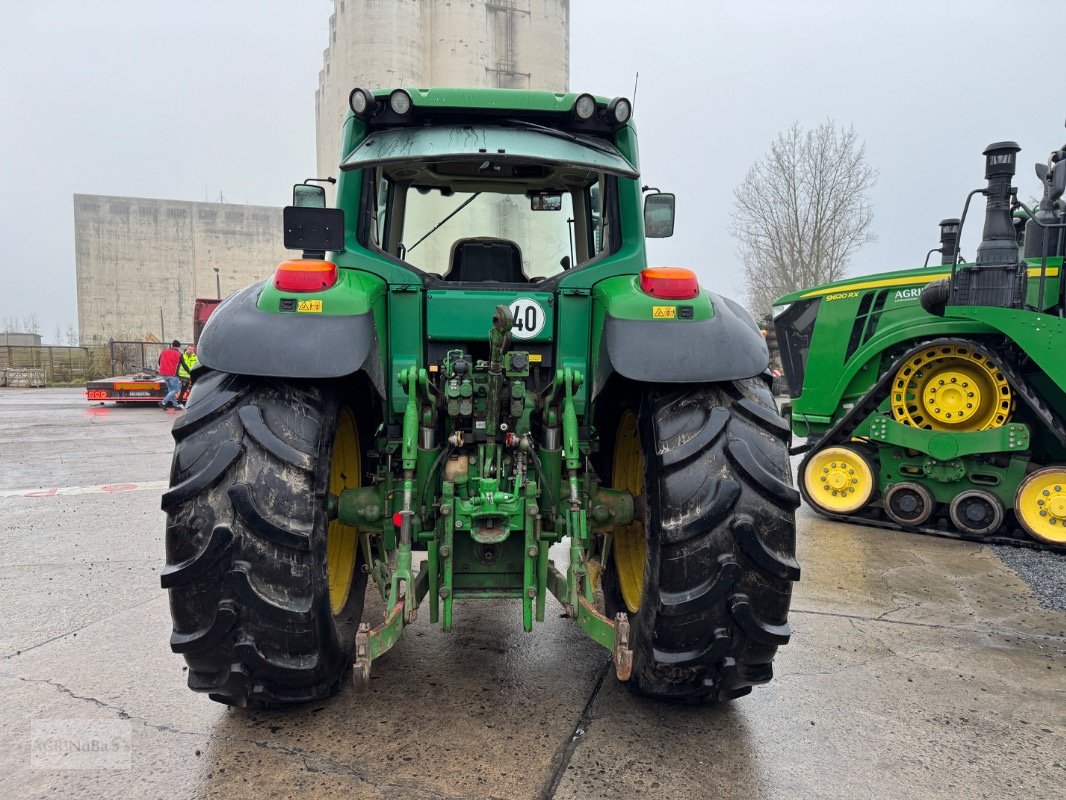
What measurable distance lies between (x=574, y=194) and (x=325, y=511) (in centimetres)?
198

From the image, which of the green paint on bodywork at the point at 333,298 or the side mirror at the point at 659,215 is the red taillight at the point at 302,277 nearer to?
the green paint on bodywork at the point at 333,298

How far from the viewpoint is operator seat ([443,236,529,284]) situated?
341cm

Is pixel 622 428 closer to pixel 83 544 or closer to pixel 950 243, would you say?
pixel 83 544

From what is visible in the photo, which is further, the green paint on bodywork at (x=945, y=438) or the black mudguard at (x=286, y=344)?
the green paint on bodywork at (x=945, y=438)

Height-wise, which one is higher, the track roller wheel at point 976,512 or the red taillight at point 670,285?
the red taillight at point 670,285

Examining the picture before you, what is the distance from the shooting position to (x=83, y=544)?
5.32m

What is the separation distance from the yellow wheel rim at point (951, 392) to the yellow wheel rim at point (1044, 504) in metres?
0.49

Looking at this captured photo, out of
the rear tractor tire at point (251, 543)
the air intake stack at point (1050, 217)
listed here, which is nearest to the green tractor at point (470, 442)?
the rear tractor tire at point (251, 543)

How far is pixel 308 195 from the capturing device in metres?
3.61

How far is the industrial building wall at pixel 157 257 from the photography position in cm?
5744

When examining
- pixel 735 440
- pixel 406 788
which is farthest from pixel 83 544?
pixel 735 440

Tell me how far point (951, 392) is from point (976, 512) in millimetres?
957

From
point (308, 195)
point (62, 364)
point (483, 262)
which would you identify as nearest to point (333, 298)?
point (483, 262)

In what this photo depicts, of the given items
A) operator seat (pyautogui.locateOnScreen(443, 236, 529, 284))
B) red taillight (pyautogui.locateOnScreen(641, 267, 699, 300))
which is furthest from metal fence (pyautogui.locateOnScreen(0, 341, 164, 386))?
red taillight (pyautogui.locateOnScreen(641, 267, 699, 300))
